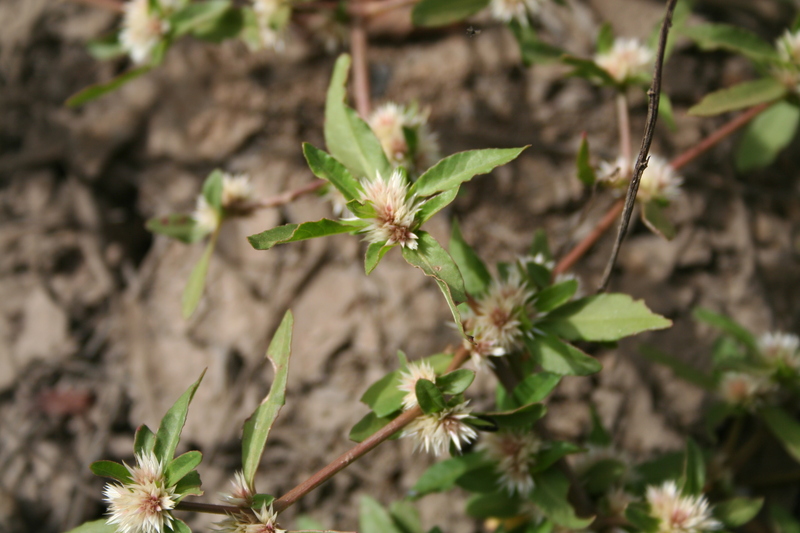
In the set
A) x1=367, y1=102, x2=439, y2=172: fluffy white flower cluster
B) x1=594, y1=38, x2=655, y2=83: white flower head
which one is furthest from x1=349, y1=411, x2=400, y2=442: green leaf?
x1=594, y1=38, x2=655, y2=83: white flower head

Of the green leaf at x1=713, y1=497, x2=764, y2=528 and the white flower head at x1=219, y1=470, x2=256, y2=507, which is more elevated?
the white flower head at x1=219, y1=470, x2=256, y2=507

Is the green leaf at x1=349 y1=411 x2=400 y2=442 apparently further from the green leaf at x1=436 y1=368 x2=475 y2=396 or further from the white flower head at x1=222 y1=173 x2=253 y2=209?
the white flower head at x1=222 y1=173 x2=253 y2=209

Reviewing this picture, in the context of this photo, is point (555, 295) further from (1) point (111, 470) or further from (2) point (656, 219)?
(1) point (111, 470)

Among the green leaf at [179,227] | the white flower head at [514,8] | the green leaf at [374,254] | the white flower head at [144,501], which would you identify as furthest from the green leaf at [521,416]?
the white flower head at [514,8]

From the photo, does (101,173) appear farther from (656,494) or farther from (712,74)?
(712,74)

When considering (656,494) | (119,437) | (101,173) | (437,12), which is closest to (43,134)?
(101,173)

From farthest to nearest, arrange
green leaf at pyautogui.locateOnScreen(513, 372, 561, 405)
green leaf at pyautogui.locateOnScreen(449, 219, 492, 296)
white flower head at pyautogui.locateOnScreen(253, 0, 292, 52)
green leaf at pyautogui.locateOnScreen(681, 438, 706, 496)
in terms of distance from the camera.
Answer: white flower head at pyautogui.locateOnScreen(253, 0, 292, 52) → green leaf at pyautogui.locateOnScreen(681, 438, 706, 496) → green leaf at pyautogui.locateOnScreen(449, 219, 492, 296) → green leaf at pyautogui.locateOnScreen(513, 372, 561, 405)

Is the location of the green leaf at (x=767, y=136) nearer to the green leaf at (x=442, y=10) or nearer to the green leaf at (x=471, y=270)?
the green leaf at (x=442, y=10)
